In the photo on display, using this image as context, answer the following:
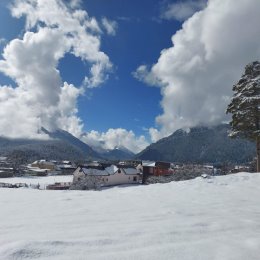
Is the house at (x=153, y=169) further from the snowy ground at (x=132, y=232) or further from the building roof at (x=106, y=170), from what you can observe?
the snowy ground at (x=132, y=232)

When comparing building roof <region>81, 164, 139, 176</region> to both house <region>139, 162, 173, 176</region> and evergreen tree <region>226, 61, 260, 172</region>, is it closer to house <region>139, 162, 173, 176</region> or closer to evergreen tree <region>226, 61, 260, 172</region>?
house <region>139, 162, 173, 176</region>

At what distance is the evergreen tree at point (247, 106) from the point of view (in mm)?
28875

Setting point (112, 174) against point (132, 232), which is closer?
point (132, 232)

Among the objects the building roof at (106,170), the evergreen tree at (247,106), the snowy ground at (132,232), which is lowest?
the snowy ground at (132,232)

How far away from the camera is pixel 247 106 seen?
96.5ft

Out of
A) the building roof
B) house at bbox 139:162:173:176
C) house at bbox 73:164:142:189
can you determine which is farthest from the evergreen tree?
house at bbox 139:162:173:176

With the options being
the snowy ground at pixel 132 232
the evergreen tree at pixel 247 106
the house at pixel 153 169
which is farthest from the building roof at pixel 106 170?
the snowy ground at pixel 132 232

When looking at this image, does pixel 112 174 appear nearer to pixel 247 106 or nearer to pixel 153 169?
pixel 153 169

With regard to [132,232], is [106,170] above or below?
above

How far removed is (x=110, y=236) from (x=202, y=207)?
19.2 feet

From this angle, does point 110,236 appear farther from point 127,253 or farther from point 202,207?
point 202,207

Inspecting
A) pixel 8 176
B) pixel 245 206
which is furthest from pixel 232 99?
pixel 8 176

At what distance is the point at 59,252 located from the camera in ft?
19.9

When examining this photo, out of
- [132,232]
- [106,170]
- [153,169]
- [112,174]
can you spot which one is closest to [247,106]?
[132,232]
